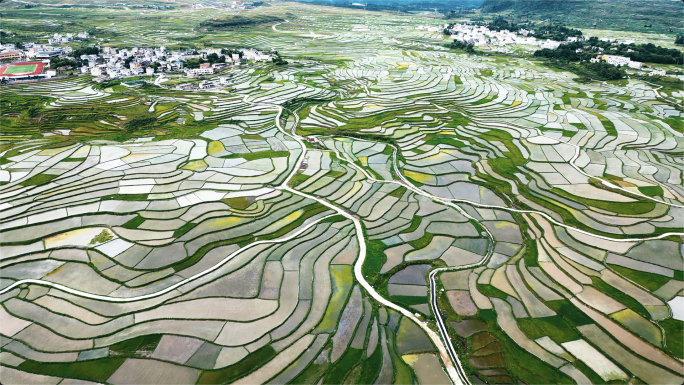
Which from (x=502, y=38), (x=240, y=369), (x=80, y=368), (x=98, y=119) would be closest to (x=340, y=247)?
(x=240, y=369)

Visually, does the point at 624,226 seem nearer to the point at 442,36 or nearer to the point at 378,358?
the point at 378,358

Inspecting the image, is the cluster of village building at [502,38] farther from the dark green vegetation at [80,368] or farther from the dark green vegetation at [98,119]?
the dark green vegetation at [80,368]

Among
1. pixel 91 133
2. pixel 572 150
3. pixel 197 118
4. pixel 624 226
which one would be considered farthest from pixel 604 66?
pixel 91 133

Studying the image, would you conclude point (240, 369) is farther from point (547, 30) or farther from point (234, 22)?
point (547, 30)

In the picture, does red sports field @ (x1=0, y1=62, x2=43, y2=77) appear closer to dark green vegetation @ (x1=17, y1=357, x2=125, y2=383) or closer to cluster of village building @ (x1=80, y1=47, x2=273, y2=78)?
cluster of village building @ (x1=80, y1=47, x2=273, y2=78)

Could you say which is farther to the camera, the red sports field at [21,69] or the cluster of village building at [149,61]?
the cluster of village building at [149,61]

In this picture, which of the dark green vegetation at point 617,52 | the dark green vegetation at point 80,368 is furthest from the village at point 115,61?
the dark green vegetation at point 617,52

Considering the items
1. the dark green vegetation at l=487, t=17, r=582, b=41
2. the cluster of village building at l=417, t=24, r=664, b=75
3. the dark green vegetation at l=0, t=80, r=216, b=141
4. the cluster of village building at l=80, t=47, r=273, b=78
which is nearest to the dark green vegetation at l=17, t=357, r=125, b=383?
the dark green vegetation at l=0, t=80, r=216, b=141
